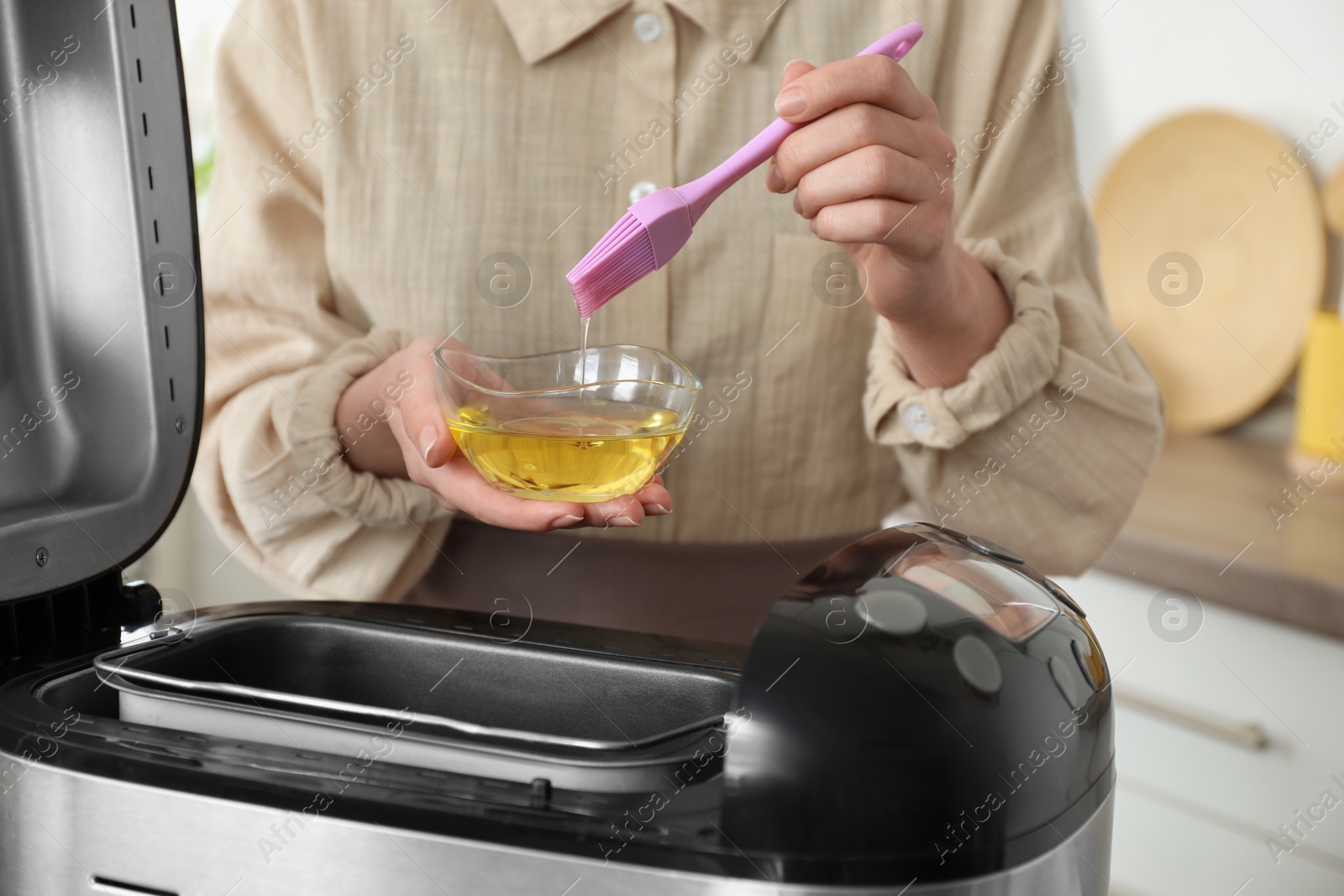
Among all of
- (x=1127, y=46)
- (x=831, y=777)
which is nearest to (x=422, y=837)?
(x=831, y=777)

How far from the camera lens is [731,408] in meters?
0.87

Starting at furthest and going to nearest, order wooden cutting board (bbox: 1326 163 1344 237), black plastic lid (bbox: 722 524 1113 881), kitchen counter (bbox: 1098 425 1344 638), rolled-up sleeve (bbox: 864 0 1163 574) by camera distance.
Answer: wooden cutting board (bbox: 1326 163 1344 237)
kitchen counter (bbox: 1098 425 1344 638)
rolled-up sleeve (bbox: 864 0 1163 574)
black plastic lid (bbox: 722 524 1113 881)

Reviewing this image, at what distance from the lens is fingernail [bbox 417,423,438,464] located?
0.57 meters

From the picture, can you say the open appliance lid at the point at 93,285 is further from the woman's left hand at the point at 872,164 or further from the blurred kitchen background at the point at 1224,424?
the blurred kitchen background at the point at 1224,424

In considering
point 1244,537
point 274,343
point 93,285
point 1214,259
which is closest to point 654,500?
point 93,285

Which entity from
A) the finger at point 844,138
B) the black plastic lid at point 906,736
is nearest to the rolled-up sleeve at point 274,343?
the finger at point 844,138

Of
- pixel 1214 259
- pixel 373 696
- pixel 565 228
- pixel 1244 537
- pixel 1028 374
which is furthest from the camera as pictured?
pixel 1214 259

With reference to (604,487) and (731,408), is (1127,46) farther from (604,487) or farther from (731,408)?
(604,487)

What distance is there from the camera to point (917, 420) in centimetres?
75

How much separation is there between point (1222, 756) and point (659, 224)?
3.50 feet

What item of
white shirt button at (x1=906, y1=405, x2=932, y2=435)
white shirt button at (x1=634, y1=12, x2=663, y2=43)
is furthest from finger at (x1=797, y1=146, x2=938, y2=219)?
white shirt button at (x1=634, y1=12, x2=663, y2=43)

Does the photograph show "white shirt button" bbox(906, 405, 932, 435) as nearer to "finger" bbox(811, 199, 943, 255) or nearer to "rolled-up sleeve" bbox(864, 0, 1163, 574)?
"rolled-up sleeve" bbox(864, 0, 1163, 574)

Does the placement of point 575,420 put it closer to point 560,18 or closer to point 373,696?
point 373,696

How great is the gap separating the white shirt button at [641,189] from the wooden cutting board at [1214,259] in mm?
946
